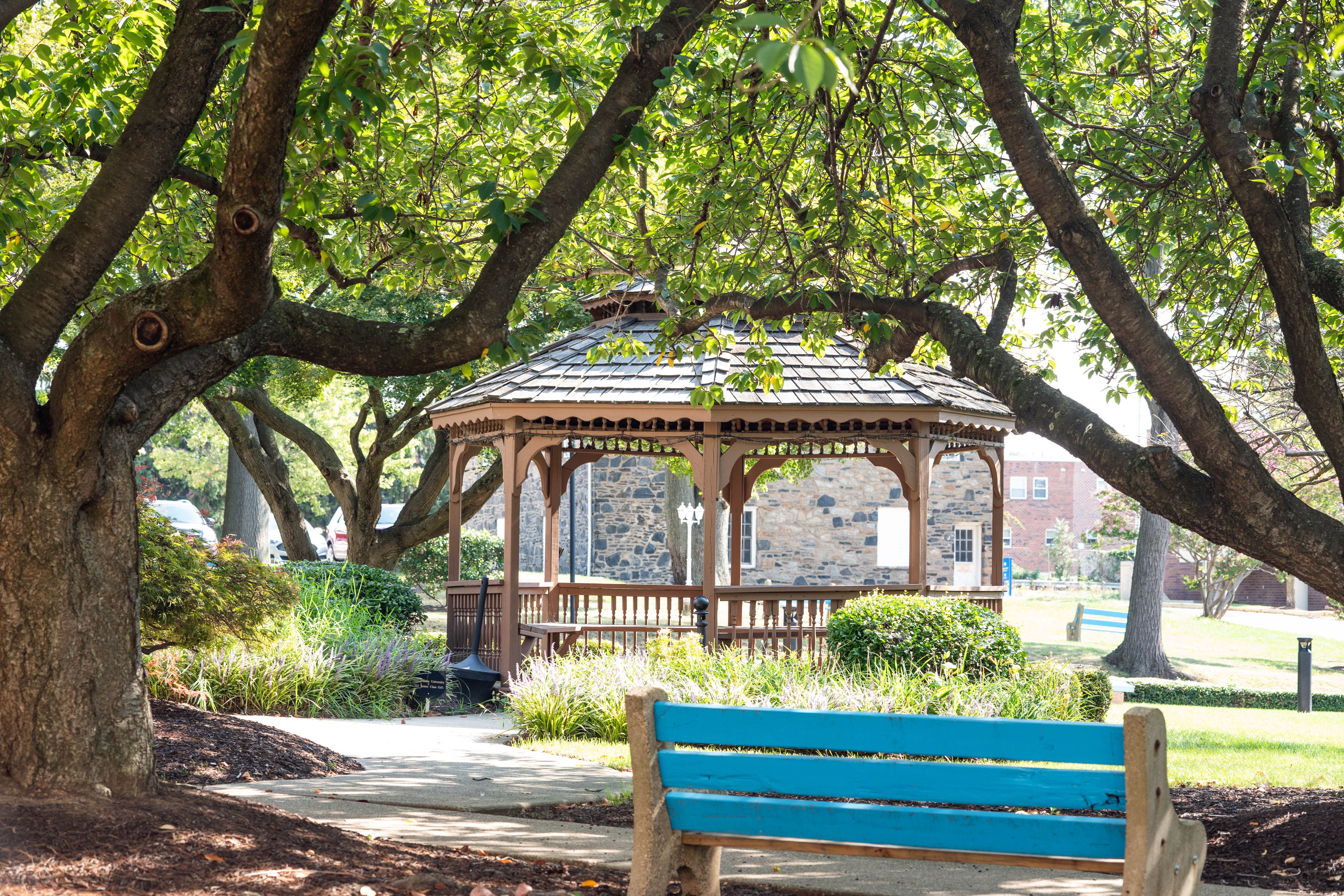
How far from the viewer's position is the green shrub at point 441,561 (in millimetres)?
21672

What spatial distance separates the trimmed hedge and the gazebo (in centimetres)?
438

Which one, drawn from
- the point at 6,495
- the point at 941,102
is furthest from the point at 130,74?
the point at 941,102

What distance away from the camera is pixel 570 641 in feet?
42.1

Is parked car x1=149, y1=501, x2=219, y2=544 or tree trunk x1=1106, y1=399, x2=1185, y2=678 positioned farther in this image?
parked car x1=149, y1=501, x2=219, y2=544

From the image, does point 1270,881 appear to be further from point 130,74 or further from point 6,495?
point 130,74

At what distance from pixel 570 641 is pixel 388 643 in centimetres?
222

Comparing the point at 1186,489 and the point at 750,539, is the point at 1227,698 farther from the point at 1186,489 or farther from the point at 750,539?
the point at 1186,489

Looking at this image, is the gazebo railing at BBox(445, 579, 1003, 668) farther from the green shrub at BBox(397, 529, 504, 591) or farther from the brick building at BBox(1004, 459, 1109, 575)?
the brick building at BBox(1004, 459, 1109, 575)

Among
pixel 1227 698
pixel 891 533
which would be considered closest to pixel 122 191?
pixel 1227 698

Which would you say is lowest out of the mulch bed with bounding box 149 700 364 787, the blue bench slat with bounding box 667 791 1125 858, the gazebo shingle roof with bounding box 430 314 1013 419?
the mulch bed with bounding box 149 700 364 787

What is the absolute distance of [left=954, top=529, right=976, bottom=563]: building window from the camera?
29.2 m

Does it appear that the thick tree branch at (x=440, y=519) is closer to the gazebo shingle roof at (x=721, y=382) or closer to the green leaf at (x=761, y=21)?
the gazebo shingle roof at (x=721, y=382)

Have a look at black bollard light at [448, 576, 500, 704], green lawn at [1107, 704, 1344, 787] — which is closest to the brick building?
green lawn at [1107, 704, 1344, 787]

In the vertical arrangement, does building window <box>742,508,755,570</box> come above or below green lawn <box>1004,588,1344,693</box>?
above
